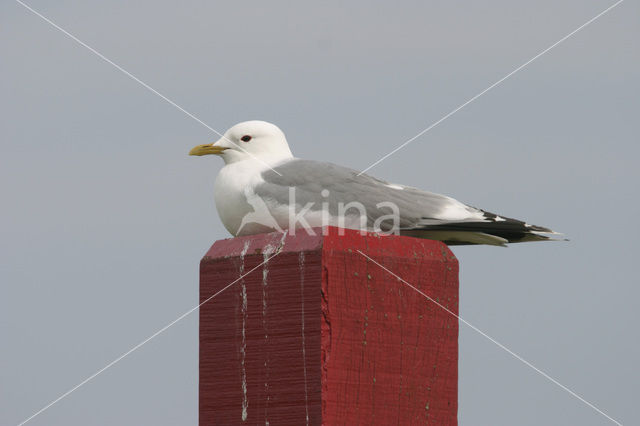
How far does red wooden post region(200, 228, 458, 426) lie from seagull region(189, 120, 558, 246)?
118cm

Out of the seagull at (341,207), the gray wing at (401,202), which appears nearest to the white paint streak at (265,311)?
the seagull at (341,207)

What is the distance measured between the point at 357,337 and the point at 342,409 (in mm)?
228

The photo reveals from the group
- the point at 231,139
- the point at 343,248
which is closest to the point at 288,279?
the point at 343,248

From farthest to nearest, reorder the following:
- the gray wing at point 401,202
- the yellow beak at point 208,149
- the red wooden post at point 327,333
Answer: the yellow beak at point 208,149 → the gray wing at point 401,202 → the red wooden post at point 327,333

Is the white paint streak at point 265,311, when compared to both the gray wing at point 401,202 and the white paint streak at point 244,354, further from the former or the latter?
the gray wing at point 401,202

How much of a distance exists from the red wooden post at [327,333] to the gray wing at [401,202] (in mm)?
1314

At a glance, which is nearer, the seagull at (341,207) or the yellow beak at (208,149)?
the seagull at (341,207)

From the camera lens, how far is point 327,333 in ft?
8.54

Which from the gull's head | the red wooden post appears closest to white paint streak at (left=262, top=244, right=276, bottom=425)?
the red wooden post

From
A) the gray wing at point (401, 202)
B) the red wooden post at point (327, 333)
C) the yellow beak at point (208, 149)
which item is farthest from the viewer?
the yellow beak at point (208, 149)

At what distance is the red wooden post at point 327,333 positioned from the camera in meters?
2.61

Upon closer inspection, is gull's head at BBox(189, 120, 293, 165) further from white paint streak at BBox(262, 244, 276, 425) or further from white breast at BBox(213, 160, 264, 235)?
white paint streak at BBox(262, 244, 276, 425)

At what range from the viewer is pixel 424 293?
2.94 m

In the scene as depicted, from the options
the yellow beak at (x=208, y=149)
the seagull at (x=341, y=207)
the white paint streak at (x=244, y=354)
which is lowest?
the white paint streak at (x=244, y=354)
